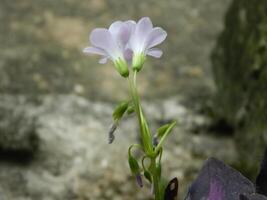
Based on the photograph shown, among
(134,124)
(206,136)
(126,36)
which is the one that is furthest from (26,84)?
(126,36)

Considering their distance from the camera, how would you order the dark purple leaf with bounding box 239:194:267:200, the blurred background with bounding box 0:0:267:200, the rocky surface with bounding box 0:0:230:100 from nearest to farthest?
the dark purple leaf with bounding box 239:194:267:200 → the blurred background with bounding box 0:0:267:200 → the rocky surface with bounding box 0:0:230:100

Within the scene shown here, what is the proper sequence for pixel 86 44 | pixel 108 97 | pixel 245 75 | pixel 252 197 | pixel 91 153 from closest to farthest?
pixel 252 197 < pixel 245 75 < pixel 91 153 < pixel 108 97 < pixel 86 44

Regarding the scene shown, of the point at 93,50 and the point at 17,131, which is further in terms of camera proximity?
the point at 17,131

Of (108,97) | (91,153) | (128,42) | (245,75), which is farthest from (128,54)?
(108,97)

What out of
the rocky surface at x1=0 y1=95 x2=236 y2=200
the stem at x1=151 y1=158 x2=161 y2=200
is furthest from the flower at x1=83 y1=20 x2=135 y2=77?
the rocky surface at x1=0 y1=95 x2=236 y2=200

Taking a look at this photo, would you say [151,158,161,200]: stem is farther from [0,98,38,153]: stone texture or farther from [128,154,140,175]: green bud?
[0,98,38,153]: stone texture

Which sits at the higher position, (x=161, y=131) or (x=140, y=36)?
(x=140, y=36)

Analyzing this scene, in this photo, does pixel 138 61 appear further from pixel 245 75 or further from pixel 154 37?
pixel 245 75
